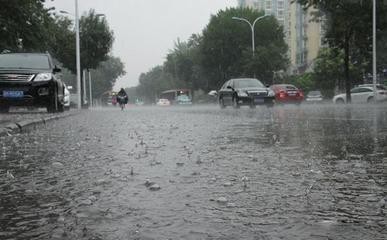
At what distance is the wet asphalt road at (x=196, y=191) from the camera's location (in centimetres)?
323

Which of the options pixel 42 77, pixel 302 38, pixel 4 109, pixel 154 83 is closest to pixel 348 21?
pixel 4 109

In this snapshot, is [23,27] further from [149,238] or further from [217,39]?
[217,39]

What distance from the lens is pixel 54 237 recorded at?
3086 mm

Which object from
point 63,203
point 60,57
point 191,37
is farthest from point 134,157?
point 191,37

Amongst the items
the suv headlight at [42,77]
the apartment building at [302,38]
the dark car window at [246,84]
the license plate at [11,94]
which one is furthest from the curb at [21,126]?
the apartment building at [302,38]

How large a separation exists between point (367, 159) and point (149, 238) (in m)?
3.60

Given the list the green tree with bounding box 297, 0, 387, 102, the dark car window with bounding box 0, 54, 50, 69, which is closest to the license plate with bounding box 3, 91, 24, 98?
the dark car window with bounding box 0, 54, 50, 69

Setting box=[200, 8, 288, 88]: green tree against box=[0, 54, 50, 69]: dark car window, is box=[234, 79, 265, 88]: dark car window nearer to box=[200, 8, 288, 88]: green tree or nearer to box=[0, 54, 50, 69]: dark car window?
Answer: box=[0, 54, 50, 69]: dark car window

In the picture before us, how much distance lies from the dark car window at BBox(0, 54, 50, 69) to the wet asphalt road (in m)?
8.48

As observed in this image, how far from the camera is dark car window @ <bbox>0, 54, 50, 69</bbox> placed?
1579cm

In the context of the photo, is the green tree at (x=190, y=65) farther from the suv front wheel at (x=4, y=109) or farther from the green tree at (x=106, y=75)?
the suv front wheel at (x=4, y=109)

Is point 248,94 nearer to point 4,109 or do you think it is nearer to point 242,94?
point 242,94

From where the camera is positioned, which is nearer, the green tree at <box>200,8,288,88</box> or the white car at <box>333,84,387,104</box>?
the white car at <box>333,84,387,104</box>

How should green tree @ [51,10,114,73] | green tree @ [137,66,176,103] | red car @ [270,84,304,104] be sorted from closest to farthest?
1. red car @ [270,84,304,104]
2. green tree @ [51,10,114,73]
3. green tree @ [137,66,176,103]
